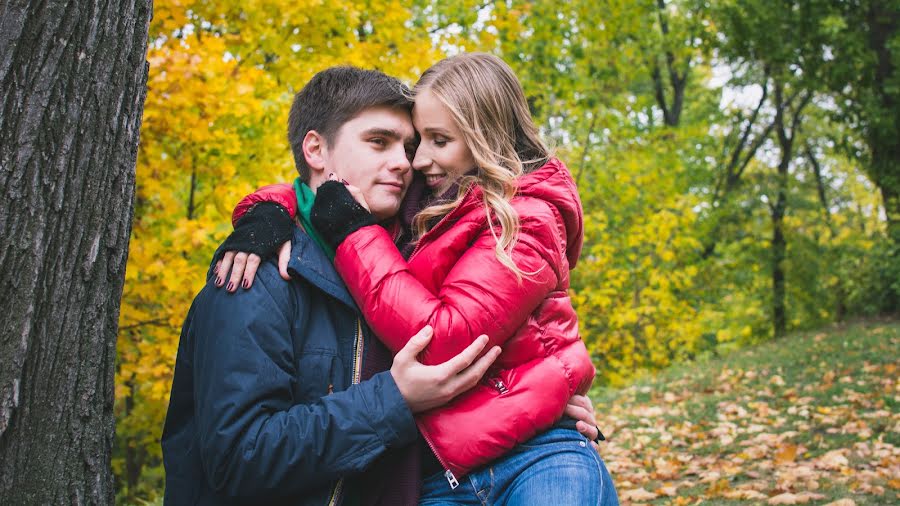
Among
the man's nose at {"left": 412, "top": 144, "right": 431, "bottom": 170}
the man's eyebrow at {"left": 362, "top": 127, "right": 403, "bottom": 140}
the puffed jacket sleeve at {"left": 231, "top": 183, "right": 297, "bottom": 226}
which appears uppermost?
the man's eyebrow at {"left": 362, "top": 127, "right": 403, "bottom": 140}

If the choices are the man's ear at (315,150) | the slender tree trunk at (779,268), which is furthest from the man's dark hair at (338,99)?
the slender tree trunk at (779,268)

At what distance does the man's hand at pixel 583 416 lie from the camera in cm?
231

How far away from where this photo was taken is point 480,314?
207cm

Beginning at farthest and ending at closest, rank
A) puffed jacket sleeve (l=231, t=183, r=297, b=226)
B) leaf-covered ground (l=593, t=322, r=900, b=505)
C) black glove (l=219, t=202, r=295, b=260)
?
leaf-covered ground (l=593, t=322, r=900, b=505) < puffed jacket sleeve (l=231, t=183, r=297, b=226) < black glove (l=219, t=202, r=295, b=260)

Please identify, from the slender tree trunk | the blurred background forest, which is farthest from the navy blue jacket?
the slender tree trunk

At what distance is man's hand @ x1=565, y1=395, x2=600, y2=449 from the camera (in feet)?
7.57

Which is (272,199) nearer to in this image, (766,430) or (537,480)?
(537,480)

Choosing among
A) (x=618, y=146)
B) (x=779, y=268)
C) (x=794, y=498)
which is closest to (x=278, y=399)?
(x=794, y=498)

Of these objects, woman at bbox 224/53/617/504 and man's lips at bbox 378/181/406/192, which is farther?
man's lips at bbox 378/181/406/192

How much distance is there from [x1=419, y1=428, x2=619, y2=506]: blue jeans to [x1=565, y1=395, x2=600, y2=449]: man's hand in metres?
0.08

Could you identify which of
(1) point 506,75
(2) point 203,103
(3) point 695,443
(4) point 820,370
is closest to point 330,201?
(1) point 506,75

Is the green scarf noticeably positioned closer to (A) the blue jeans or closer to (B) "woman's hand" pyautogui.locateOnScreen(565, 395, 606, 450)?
(A) the blue jeans

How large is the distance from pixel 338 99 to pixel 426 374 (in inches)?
40.7

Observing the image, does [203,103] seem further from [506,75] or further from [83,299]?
[83,299]
